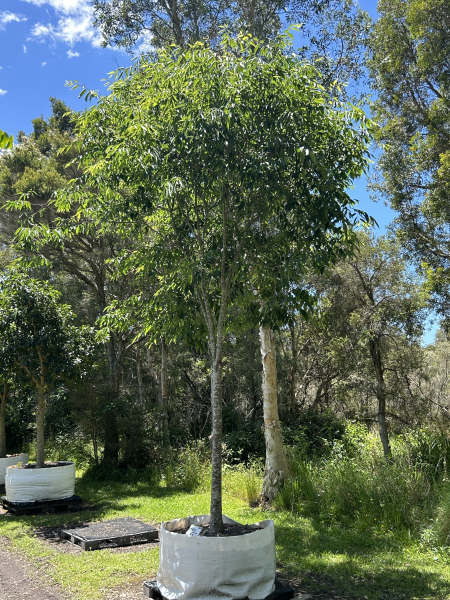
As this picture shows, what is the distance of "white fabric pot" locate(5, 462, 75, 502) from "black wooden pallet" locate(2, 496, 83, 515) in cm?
9

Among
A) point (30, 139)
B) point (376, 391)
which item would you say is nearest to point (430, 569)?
point (376, 391)

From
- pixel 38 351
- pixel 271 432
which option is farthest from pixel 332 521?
pixel 38 351

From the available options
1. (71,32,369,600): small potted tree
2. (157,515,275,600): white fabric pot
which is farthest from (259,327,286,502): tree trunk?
(157,515,275,600): white fabric pot

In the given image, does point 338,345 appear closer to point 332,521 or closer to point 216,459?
point 332,521

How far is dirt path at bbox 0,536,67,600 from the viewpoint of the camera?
4789mm

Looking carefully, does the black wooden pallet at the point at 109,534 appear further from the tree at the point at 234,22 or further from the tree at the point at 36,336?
the tree at the point at 234,22

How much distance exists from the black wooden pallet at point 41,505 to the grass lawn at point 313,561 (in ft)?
0.71

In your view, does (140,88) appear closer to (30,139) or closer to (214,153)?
(214,153)

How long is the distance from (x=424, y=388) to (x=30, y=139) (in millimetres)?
15212

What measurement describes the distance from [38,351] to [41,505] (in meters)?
2.63

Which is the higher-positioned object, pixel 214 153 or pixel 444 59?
pixel 444 59

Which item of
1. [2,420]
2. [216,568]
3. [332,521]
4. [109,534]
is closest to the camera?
[216,568]

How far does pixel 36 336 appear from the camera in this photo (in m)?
9.20

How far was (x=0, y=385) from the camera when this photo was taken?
11.9 meters
